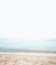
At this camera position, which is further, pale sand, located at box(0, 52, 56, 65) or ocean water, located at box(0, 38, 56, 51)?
ocean water, located at box(0, 38, 56, 51)

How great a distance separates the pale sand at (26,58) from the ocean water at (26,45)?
0.47ft

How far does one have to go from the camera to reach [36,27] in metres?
1.96

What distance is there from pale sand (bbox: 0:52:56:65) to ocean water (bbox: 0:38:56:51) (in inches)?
5.6

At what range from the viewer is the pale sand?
1645mm

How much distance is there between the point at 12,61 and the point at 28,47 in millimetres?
431

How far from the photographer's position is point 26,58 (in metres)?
1.74

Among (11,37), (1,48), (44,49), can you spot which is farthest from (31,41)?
(1,48)

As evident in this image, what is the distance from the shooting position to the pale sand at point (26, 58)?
164cm

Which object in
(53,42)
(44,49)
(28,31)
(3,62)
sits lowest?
(3,62)

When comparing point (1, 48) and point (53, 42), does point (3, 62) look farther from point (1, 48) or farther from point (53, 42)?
point (53, 42)

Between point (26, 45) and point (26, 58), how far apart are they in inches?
13.0

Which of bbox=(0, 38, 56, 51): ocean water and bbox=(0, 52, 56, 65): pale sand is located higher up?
bbox=(0, 38, 56, 51): ocean water

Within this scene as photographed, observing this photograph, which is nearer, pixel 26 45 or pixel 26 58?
pixel 26 58

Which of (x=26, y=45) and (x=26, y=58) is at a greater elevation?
(x=26, y=45)
